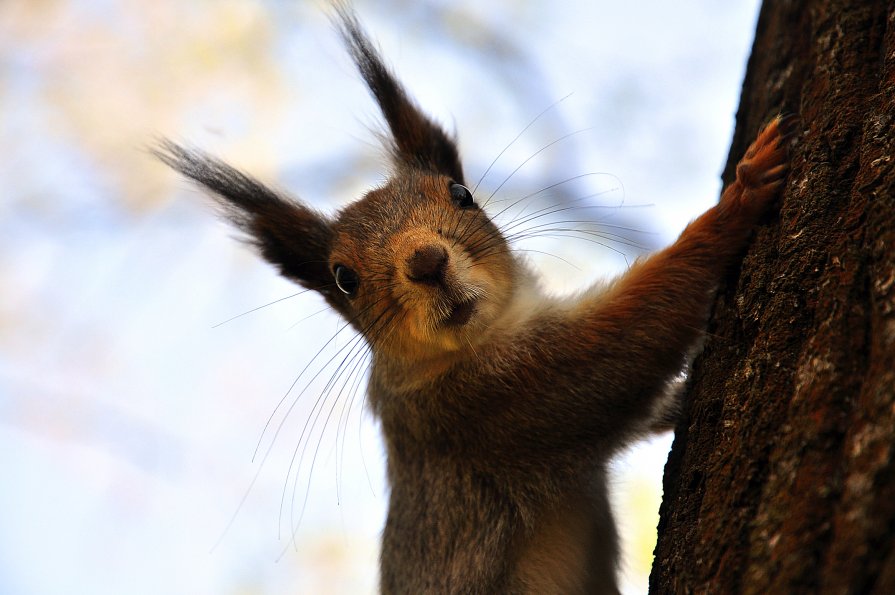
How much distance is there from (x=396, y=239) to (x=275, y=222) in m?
0.85

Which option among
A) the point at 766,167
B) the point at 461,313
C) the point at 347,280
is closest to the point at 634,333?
the point at 461,313

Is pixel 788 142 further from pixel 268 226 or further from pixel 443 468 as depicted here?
pixel 268 226

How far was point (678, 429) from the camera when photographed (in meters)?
3.18

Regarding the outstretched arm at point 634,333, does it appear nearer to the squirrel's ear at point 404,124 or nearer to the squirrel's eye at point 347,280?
the squirrel's eye at point 347,280

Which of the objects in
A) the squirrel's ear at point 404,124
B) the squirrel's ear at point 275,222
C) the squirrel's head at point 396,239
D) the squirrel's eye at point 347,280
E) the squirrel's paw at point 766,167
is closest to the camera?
the squirrel's paw at point 766,167

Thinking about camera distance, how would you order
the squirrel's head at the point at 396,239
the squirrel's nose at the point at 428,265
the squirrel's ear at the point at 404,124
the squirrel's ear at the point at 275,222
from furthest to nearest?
the squirrel's ear at the point at 404,124 → the squirrel's ear at the point at 275,222 → the squirrel's head at the point at 396,239 → the squirrel's nose at the point at 428,265

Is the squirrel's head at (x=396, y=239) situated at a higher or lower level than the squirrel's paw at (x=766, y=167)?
higher

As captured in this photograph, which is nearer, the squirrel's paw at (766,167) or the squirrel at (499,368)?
the squirrel's paw at (766,167)

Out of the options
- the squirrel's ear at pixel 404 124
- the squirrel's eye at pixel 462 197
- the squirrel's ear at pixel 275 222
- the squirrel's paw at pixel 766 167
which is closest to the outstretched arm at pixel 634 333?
the squirrel's paw at pixel 766 167

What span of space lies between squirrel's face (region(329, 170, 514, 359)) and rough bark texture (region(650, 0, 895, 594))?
1.12 meters

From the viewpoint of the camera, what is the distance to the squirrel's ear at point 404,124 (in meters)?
4.81

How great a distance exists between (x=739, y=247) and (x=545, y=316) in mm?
1020

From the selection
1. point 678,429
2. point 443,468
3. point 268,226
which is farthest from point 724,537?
point 268,226

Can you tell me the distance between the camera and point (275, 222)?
4.59 m
